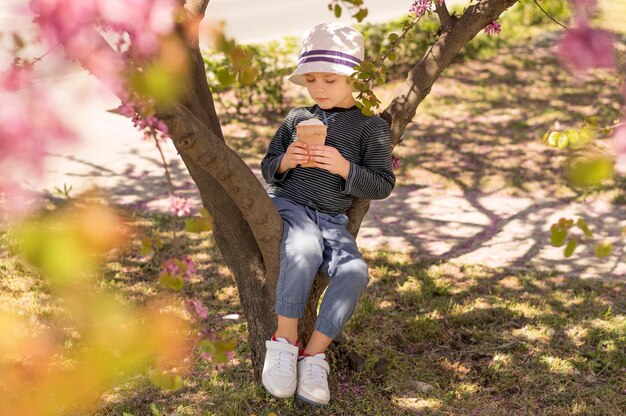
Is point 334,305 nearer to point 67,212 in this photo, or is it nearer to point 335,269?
point 335,269

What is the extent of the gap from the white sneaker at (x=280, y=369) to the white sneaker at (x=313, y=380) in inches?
1.5

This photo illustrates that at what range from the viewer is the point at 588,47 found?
1.54m

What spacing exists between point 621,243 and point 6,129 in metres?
4.89

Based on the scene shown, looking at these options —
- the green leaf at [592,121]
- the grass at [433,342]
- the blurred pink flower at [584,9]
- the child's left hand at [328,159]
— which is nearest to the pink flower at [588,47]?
the blurred pink flower at [584,9]

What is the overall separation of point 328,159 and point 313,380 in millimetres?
876

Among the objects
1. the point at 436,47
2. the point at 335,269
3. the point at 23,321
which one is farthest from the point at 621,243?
the point at 23,321

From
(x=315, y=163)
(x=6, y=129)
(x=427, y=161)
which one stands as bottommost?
(x=427, y=161)

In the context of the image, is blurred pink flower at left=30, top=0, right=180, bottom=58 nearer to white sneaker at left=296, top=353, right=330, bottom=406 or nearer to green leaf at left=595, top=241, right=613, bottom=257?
green leaf at left=595, top=241, right=613, bottom=257

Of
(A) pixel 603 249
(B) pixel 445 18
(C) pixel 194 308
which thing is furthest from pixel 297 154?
(A) pixel 603 249

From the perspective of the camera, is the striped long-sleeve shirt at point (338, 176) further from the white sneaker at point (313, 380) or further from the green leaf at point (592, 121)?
the green leaf at point (592, 121)

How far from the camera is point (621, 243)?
17.6 feet

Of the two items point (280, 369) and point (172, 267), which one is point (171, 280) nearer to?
point (172, 267)

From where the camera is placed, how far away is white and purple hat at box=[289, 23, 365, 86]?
10.0 ft

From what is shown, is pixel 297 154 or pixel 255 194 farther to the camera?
pixel 297 154
